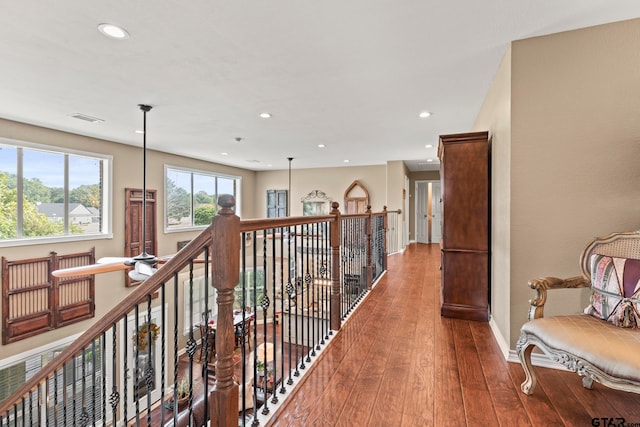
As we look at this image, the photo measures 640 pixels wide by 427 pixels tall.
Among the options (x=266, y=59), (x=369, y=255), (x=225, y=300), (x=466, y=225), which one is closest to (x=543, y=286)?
(x=466, y=225)

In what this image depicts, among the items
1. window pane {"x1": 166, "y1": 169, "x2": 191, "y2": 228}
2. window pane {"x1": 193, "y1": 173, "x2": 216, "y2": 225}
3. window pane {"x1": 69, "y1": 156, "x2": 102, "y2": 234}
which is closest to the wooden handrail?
window pane {"x1": 69, "y1": 156, "x2": 102, "y2": 234}

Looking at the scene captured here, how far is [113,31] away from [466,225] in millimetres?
3375

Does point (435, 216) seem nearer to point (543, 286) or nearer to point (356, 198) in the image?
point (356, 198)

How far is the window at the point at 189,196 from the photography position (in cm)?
725

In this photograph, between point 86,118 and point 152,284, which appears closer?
point 152,284

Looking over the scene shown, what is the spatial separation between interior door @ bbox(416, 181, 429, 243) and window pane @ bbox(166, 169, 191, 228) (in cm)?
698

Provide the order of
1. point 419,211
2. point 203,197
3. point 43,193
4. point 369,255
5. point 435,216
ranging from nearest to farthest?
point 369,255, point 43,193, point 203,197, point 435,216, point 419,211

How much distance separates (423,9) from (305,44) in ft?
2.88

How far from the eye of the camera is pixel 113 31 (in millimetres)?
2117

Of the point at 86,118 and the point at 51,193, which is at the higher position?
the point at 86,118

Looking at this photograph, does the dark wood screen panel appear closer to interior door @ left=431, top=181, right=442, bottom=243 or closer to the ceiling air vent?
the ceiling air vent

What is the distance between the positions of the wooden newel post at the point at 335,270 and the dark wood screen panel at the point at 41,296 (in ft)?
15.6

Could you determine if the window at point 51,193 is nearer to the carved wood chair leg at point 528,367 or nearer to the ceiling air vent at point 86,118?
the ceiling air vent at point 86,118

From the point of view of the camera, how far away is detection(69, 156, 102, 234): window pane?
5.25m
